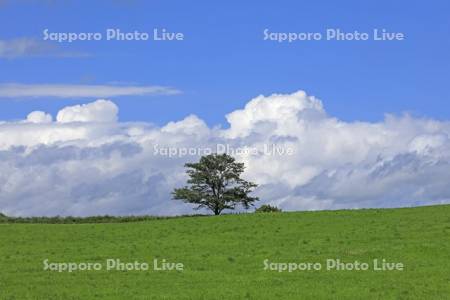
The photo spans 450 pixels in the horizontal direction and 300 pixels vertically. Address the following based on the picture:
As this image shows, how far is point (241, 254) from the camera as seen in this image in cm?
4469

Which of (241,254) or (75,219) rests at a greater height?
(75,219)

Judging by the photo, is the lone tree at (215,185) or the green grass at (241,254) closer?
the green grass at (241,254)

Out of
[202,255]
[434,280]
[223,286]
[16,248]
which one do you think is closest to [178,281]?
[223,286]

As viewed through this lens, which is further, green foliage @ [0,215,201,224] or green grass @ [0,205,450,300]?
green foliage @ [0,215,201,224]

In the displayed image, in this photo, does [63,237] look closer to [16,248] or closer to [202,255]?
[16,248]

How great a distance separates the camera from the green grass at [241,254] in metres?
33.2

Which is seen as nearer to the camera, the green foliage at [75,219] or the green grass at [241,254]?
the green grass at [241,254]

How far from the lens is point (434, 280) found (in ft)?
114

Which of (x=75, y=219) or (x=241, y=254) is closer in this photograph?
(x=241, y=254)

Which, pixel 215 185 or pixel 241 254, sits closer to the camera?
pixel 241 254

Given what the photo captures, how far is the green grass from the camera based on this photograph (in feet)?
109

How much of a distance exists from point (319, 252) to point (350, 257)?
2.45 metres

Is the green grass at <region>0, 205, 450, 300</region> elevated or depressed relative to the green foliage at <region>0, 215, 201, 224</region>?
depressed

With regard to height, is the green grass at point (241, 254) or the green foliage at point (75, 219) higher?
the green foliage at point (75, 219)
